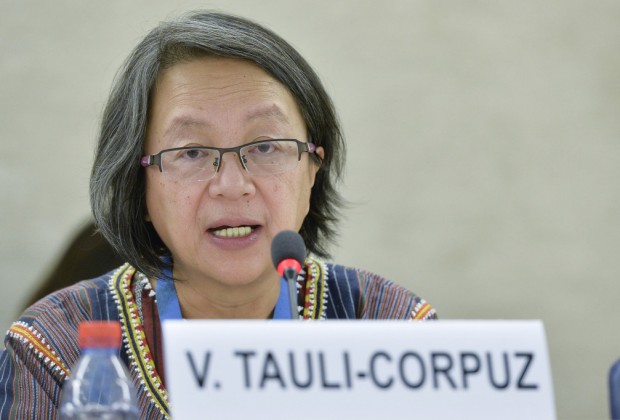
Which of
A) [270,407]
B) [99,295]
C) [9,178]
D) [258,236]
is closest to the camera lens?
[270,407]

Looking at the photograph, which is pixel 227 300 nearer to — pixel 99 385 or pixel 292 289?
pixel 99 385

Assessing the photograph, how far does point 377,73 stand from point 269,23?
46cm

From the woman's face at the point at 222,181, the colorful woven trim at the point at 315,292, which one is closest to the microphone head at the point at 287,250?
the woman's face at the point at 222,181

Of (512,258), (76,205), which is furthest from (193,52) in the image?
(512,258)

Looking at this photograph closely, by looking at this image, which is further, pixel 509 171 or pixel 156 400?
pixel 509 171

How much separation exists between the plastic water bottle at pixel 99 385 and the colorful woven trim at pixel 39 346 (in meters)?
0.38

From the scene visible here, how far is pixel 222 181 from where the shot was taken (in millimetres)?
2045

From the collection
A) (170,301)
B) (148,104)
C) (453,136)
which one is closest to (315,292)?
(170,301)

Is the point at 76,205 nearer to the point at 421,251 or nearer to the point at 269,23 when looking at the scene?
the point at 269,23

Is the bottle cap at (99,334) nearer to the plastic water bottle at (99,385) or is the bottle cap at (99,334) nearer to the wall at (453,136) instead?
the plastic water bottle at (99,385)

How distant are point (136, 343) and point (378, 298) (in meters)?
0.55

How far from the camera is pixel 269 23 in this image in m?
4.03

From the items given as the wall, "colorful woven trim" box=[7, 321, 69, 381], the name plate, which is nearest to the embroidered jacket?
"colorful woven trim" box=[7, 321, 69, 381]

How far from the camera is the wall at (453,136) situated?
12.9ft
